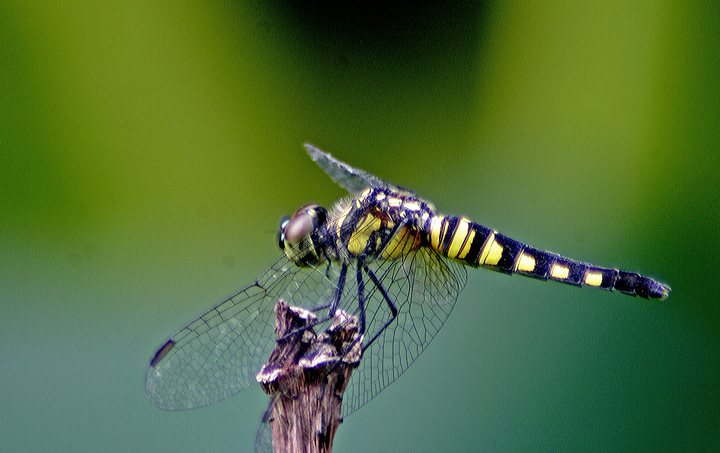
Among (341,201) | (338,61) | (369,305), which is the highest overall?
(338,61)

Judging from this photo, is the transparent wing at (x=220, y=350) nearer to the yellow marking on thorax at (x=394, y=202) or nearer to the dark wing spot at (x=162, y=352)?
the dark wing spot at (x=162, y=352)

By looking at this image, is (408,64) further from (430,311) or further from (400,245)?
(430,311)

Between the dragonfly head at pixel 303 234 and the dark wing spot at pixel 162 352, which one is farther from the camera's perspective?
the dragonfly head at pixel 303 234

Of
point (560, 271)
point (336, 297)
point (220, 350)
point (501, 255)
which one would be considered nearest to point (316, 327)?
point (336, 297)

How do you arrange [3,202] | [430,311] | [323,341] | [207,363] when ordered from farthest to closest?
[3,202] → [430,311] → [207,363] → [323,341]

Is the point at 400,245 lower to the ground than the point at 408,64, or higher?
lower

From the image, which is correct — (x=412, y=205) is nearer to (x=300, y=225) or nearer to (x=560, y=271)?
(x=300, y=225)

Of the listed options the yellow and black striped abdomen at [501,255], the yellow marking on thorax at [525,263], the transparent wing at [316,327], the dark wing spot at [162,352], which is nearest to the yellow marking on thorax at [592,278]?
the yellow and black striped abdomen at [501,255]

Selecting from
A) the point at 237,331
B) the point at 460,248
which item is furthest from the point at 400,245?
the point at 237,331
